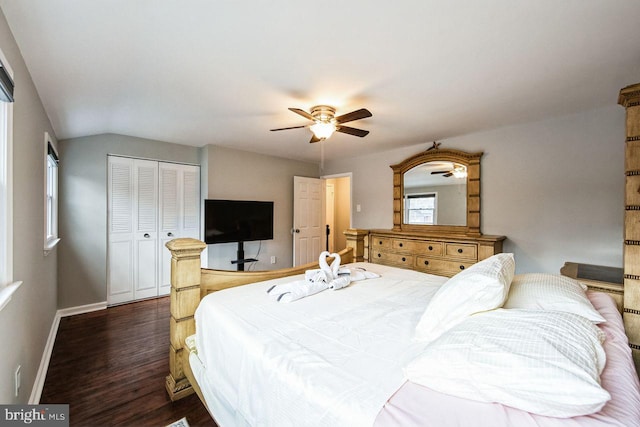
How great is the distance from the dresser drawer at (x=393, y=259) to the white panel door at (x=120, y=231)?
138 inches

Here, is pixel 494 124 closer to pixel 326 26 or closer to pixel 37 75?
pixel 326 26

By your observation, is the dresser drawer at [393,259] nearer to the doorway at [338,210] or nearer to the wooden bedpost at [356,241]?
the wooden bedpost at [356,241]

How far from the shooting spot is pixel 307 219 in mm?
5312

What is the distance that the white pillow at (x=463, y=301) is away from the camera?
112 centimetres

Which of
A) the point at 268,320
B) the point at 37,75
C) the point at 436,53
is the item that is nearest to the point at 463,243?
the point at 436,53

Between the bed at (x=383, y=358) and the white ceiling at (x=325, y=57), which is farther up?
the white ceiling at (x=325, y=57)

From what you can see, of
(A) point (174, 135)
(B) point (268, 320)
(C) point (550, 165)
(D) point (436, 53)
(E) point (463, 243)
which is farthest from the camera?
(A) point (174, 135)

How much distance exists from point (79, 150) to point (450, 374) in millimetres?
4548

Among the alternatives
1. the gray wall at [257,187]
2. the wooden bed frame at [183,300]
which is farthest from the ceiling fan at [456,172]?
the wooden bed frame at [183,300]

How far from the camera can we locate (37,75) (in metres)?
1.93

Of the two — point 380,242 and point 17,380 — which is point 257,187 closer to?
point 380,242

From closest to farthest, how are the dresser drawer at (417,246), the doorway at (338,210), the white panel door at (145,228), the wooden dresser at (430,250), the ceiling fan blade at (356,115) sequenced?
the ceiling fan blade at (356,115), the wooden dresser at (430,250), the dresser drawer at (417,246), the white panel door at (145,228), the doorway at (338,210)

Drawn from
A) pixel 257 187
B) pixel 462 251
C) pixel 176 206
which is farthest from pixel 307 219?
pixel 462 251

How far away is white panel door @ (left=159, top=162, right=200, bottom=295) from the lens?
3.99 metres
